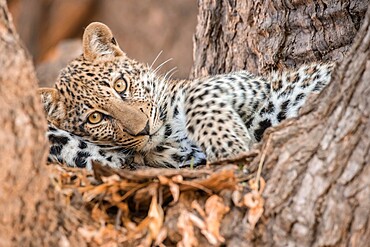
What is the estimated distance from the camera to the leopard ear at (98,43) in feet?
18.1

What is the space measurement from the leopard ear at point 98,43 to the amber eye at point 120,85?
0.29m

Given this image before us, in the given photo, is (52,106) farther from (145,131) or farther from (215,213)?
(215,213)

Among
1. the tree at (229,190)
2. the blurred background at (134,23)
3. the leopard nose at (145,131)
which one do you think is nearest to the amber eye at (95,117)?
the leopard nose at (145,131)

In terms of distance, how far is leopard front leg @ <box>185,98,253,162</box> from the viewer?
4.71 m

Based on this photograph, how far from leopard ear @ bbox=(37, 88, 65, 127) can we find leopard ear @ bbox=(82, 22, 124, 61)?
39cm

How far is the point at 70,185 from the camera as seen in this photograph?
3.94 metres

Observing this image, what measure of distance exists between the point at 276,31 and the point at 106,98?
1368mm

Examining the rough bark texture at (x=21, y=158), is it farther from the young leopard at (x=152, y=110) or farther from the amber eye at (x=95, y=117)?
the amber eye at (x=95, y=117)

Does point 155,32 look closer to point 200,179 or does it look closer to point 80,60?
point 80,60

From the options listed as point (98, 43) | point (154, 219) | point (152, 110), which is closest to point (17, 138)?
point (154, 219)

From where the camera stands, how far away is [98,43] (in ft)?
18.3

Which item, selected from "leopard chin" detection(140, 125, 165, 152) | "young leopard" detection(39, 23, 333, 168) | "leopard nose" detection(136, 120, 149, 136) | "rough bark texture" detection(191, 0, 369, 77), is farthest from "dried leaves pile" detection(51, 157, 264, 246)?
"rough bark texture" detection(191, 0, 369, 77)

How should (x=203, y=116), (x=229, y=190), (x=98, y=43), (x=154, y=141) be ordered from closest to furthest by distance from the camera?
(x=229, y=190) → (x=203, y=116) → (x=154, y=141) → (x=98, y=43)

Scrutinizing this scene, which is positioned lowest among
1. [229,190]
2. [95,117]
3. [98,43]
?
[229,190]
